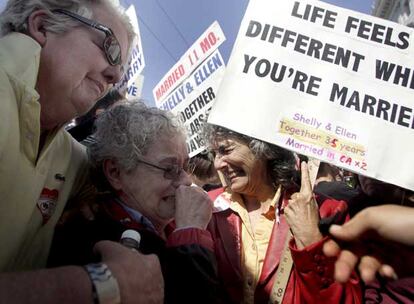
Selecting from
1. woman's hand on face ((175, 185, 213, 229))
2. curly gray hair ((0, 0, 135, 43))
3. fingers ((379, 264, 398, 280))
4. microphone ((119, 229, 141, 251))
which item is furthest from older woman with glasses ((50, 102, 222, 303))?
fingers ((379, 264, 398, 280))

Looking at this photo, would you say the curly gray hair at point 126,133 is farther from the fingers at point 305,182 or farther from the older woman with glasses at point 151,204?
the fingers at point 305,182

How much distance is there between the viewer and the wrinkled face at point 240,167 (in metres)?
2.28

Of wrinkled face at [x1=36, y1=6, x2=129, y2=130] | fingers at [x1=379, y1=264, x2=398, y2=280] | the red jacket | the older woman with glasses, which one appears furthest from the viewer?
the red jacket

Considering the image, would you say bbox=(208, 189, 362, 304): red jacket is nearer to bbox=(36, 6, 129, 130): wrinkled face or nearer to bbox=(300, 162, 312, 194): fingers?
bbox=(300, 162, 312, 194): fingers

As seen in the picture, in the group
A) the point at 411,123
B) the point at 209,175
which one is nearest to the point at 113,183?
the point at 411,123

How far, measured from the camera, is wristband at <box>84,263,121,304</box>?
3.17 ft

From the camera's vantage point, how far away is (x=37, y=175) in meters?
1.37

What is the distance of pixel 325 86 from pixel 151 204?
0.95 m

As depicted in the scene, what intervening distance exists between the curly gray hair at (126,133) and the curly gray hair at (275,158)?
A: 22.0 inches

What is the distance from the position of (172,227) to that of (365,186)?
37.3 inches

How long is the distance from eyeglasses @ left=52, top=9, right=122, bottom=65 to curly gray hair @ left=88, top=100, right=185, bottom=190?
0.27m

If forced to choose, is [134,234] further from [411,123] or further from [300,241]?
[411,123]

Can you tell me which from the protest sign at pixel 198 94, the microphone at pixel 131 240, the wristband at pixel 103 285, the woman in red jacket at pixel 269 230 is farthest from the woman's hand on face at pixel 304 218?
the protest sign at pixel 198 94

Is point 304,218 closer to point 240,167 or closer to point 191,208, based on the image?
point 191,208
